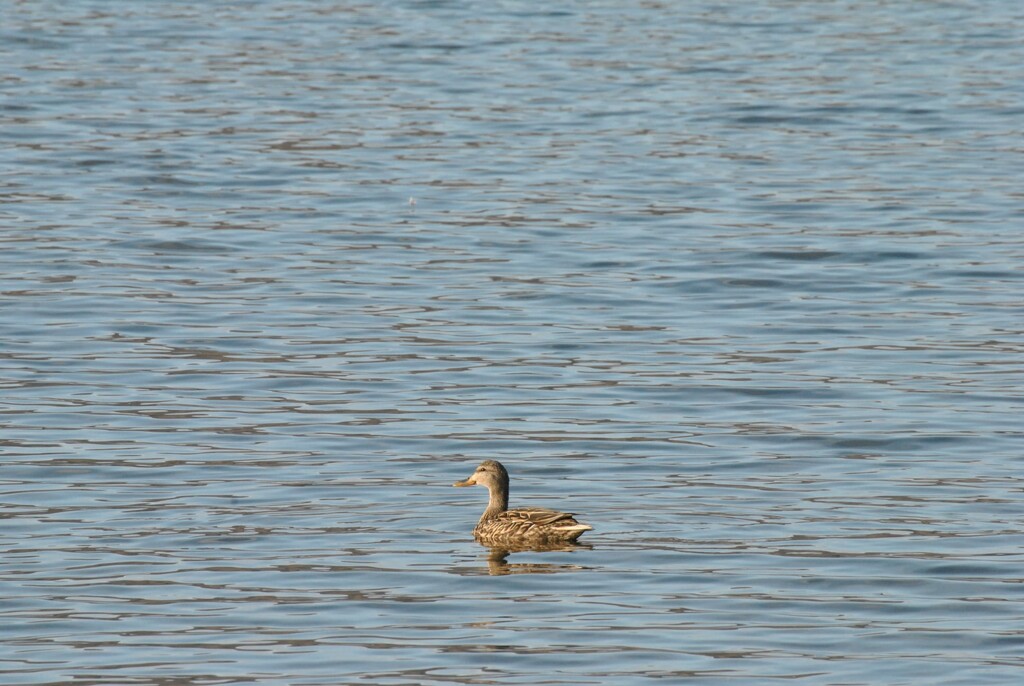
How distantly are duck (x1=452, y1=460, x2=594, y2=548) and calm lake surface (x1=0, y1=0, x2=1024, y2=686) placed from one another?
0.17 m

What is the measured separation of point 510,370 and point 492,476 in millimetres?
4207

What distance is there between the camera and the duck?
1232 centimetres

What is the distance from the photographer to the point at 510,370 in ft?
56.3

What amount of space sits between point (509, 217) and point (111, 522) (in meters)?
12.0

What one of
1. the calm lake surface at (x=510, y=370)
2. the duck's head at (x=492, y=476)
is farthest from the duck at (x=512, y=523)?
the calm lake surface at (x=510, y=370)

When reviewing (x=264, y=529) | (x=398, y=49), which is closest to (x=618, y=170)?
(x=398, y=49)

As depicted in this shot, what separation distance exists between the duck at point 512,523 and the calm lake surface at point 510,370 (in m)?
0.17

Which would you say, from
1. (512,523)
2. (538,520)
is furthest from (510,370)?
(538,520)

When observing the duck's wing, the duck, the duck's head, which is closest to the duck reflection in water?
the duck

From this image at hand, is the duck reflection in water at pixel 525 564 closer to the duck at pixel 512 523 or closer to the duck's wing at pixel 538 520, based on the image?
the duck at pixel 512 523

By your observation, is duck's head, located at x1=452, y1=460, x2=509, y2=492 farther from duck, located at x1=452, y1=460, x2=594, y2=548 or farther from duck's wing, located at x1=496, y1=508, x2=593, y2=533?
duck's wing, located at x1=496, y1=508, x2=593, y2=533

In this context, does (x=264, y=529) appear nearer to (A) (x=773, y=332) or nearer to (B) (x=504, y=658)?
(B) (x=504, y=658)

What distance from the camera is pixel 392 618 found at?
36.2 feet

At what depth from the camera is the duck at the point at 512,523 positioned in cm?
1232
